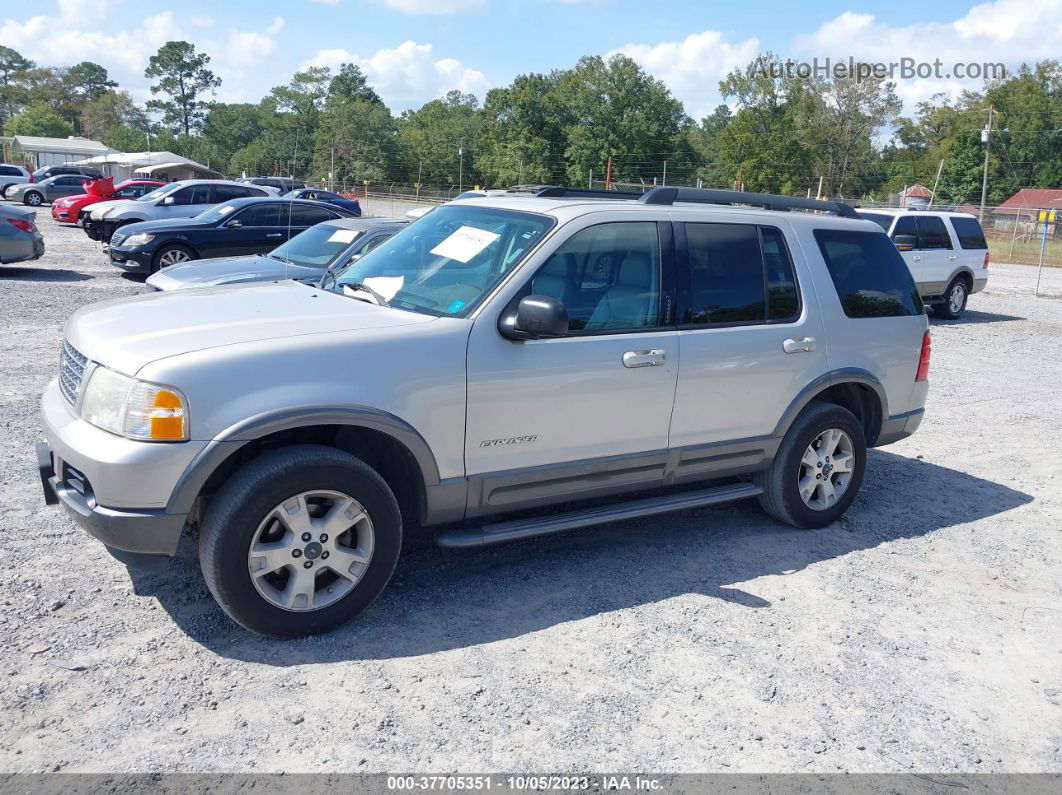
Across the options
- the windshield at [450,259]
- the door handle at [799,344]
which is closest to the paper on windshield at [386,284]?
the windshield at [450,259]

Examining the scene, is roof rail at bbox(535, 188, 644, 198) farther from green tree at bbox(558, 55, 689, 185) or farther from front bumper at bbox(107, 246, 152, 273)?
green tree at bbox(558, 55, 689, 185)

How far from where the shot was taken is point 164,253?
49.3ft

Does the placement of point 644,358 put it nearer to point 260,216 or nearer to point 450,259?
point 450,259

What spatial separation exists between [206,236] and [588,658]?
13.1 meters

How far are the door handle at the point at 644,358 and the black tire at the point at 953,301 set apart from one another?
14.0 meters

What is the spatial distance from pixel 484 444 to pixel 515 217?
1305 millimetres

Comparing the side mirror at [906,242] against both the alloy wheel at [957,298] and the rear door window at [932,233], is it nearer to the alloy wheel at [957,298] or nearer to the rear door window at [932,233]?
the rear door window at [932,233]

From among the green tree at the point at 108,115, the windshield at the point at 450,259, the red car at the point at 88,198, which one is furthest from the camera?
the green tree at the point at 108,115

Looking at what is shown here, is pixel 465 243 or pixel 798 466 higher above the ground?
pixel 465 243

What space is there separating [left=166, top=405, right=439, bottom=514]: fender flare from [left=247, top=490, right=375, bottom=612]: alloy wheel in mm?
299

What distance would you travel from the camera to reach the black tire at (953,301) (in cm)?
1692

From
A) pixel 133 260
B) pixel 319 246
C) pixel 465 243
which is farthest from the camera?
pixel 133 260

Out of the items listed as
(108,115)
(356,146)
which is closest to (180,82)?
(108,115)

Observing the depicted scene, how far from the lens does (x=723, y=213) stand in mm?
5352
